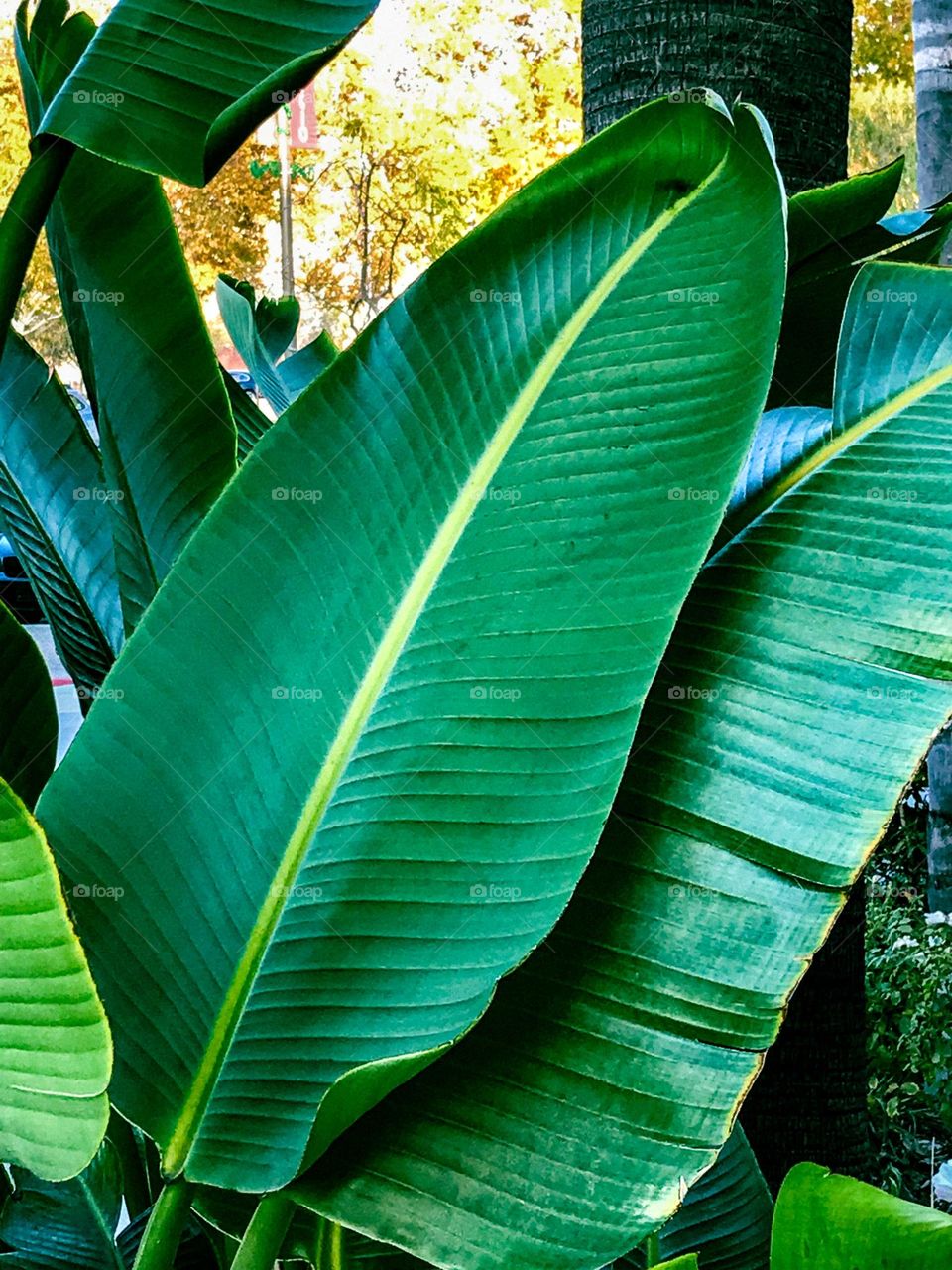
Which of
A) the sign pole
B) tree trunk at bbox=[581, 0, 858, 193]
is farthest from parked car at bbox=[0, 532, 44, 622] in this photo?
tree trunk at bbox=[581, 0, 858, 193]

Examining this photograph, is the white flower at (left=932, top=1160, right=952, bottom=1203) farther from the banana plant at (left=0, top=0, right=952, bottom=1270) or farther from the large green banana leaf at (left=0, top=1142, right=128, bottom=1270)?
the banana plant at (left=0, top=0, right=952, bottom=1270)

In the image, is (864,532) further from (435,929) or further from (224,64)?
(224,64)

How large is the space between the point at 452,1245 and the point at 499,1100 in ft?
0.25

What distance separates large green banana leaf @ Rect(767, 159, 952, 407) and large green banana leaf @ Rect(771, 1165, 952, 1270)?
0.60m

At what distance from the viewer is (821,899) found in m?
0.68

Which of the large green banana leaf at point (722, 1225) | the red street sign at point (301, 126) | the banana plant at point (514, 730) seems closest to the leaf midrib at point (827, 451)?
the banana plant at point (514, 730)

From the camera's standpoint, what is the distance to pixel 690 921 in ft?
2.28

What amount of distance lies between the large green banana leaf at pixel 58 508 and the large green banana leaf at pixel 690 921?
59 centimetres

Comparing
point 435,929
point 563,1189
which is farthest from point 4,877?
point 563,1189

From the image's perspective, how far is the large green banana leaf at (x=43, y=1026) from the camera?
57 centimetres

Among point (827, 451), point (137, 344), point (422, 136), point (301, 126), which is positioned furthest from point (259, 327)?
point (422, 136)

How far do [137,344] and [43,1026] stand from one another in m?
0.56

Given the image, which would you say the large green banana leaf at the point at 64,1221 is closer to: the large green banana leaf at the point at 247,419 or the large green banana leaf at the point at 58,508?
the large green banana leaf at the point at 58,508

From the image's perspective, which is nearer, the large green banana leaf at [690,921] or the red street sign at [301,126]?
the large green banana leaf at [690,921]
